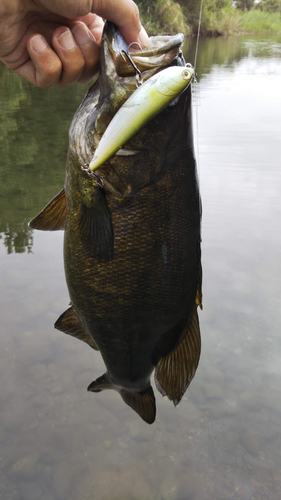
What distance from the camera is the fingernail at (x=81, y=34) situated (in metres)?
1.79

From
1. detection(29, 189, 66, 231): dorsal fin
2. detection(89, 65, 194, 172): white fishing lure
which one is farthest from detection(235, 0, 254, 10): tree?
detection(89, 65, 194, 172): white fishing lure

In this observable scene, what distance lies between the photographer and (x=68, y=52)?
5.85ft

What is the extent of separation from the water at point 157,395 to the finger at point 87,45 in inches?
28.1

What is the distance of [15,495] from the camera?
8.17ft

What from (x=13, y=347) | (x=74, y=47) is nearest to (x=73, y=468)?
(x=13, y=347)

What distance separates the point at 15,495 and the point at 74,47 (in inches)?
90.9

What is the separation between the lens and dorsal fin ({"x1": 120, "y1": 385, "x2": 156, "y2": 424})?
1.95 metres

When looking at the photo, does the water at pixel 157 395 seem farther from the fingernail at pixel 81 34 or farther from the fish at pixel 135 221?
the fish at pixel 135 221

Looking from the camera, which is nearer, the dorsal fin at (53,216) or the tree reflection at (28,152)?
the dorsal fin at (53,216)

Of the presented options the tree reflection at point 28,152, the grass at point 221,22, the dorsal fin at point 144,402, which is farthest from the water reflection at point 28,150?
the grass at point 221,22

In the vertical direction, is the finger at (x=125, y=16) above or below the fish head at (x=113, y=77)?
above

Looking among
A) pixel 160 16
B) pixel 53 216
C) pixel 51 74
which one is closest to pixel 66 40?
pixel 51 74

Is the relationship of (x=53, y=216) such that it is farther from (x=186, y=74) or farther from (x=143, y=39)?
(x=186, y=74)

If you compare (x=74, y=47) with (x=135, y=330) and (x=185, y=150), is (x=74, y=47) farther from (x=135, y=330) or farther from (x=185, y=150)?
(x=135, y=330)
